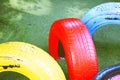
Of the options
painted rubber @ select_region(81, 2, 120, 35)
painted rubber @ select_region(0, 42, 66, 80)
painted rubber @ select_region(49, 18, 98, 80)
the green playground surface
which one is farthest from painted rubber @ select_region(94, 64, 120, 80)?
painted rubber @ select_region(81, 2, 120, 35)

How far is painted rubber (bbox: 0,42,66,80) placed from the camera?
2.55 metres

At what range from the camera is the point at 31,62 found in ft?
8.42

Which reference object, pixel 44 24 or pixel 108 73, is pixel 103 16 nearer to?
pixel 108 73

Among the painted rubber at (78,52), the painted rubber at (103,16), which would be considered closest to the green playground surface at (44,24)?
the painted rubber at (103,16)

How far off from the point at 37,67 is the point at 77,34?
0.59 metres

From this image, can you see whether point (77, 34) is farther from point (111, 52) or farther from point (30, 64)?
point (111, 52)

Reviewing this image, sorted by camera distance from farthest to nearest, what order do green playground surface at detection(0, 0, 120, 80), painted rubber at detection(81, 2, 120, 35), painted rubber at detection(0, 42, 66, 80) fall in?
1. green playground surface at detection(0, 0, 120, 80)
2. painted rubber at detection(81, 2, 120, 35)
3. painted rubber at detection(0, 42, 66, 80)

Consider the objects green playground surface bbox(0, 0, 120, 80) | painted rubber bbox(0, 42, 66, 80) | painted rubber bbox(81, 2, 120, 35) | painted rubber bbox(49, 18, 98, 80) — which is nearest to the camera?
painted rubber bbox(0, 42, 66, 80)

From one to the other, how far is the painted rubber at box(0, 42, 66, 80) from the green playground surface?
64 cm

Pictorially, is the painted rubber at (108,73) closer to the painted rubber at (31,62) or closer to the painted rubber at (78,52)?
the painted rubber at (78,52)

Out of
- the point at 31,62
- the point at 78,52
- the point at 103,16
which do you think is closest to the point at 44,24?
the point at 103,16

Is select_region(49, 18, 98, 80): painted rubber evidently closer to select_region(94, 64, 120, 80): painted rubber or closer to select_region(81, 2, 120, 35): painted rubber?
select_region(94, 64, 120, 80): painted rubber

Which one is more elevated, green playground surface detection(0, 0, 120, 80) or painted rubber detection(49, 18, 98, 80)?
green playground surface detection(0, 0, 120, 80)

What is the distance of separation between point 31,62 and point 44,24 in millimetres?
1651
